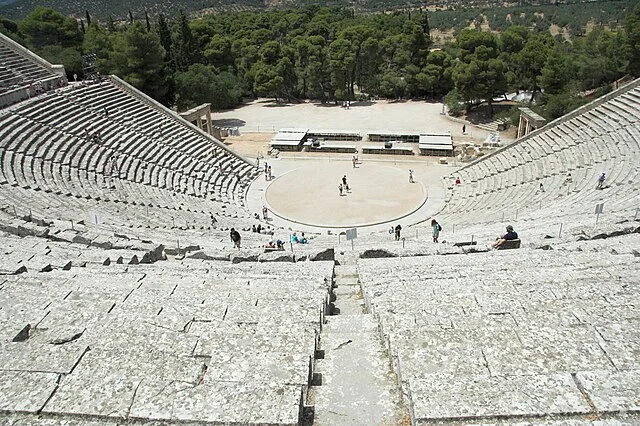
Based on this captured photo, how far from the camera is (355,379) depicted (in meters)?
5.21

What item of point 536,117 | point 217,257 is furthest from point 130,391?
point 536,117

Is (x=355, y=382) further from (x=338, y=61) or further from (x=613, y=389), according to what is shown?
(x=338, y=61)

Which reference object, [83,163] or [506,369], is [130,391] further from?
[83,163]

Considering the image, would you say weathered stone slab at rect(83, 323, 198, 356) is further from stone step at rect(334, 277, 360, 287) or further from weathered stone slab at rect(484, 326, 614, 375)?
stone step at rect(334, 277, 360, 287)

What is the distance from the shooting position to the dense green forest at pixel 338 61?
112 ft

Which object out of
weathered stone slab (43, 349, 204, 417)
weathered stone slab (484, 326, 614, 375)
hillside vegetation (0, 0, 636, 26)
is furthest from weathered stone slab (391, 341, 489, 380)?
hillside vegetation (0, 0, 636, 26)

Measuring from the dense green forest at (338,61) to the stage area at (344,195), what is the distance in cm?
1167

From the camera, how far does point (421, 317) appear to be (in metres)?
6.08

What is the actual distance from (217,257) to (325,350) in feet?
20.4

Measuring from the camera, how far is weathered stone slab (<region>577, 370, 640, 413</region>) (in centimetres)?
389

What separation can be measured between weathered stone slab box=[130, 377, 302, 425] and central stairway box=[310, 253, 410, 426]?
0.54 meters

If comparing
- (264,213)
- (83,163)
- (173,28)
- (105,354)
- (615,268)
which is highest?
(173,28)

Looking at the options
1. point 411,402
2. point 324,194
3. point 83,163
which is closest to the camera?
point 411,402

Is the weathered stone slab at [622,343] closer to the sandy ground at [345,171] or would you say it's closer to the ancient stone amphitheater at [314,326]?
the ancient stone amphitheater at [314,326]
